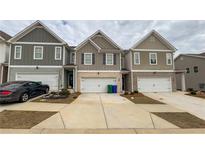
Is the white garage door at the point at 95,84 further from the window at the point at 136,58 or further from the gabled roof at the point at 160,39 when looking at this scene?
the gabled roof at the point at 160,39

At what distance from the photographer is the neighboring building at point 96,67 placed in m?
14.5

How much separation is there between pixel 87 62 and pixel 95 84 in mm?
2985

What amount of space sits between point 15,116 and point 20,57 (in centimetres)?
1031

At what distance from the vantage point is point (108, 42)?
15570mm

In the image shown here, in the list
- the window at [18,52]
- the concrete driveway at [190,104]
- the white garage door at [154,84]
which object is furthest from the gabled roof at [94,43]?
the concrete driveway at [190,104]

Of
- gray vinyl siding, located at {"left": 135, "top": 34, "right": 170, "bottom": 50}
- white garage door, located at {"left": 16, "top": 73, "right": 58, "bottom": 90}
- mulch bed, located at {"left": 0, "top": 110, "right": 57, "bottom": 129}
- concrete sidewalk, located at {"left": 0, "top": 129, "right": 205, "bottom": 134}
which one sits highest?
gray vinyl siding, located at {"left": 135, "top": 34, "right": 170, "bottom": 50}

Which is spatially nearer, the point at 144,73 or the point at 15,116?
the point at 15,116

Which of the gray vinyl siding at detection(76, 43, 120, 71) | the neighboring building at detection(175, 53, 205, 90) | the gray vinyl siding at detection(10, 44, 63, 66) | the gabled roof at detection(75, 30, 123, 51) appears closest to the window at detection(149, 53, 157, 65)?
the gabled roof at detection(75, 30, 123, 51)

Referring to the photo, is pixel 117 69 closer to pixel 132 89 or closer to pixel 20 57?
pixel 132 89

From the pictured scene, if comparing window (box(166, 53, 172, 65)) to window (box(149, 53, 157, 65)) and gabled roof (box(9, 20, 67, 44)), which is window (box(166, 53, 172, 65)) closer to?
window (box(149, 53, 157, 65))

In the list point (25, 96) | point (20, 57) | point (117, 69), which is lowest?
point (25, 96)

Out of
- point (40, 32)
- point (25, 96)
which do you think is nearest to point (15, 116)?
point (25, 96)

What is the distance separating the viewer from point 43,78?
43.8 ft

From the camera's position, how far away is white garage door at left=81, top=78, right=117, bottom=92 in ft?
47.5
